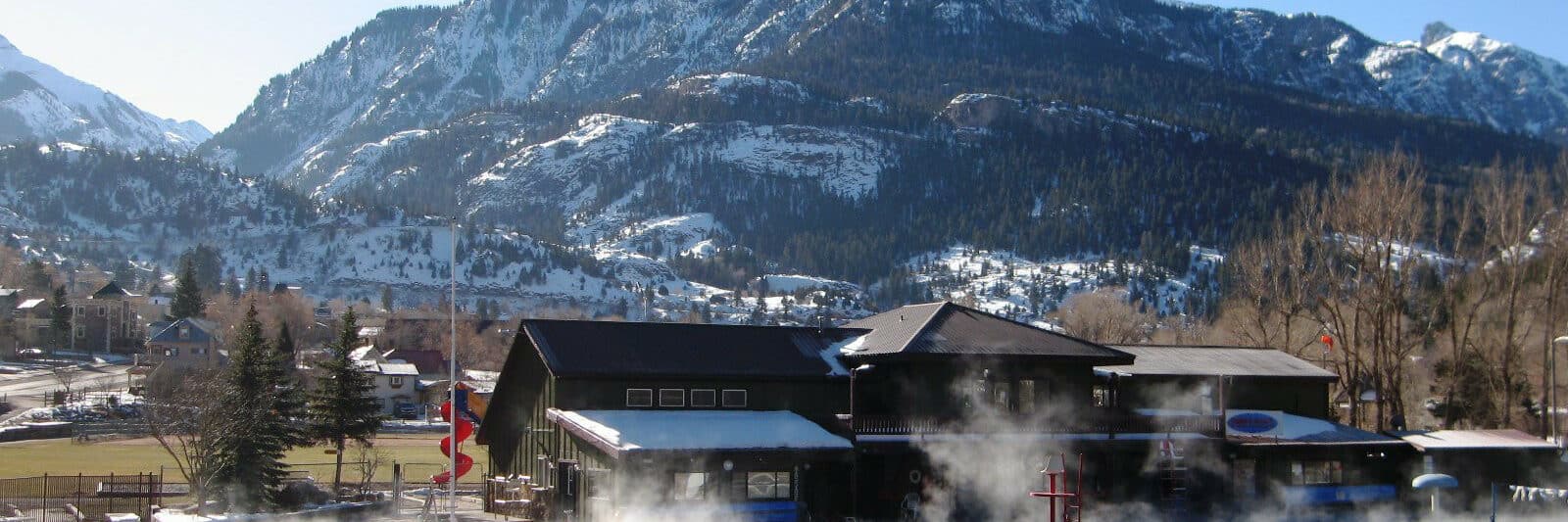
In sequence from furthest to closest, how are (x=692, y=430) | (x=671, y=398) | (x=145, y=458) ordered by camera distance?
1. (x=145, y=458)
2. (x=671, y=398)
3. (x=692, y=430)

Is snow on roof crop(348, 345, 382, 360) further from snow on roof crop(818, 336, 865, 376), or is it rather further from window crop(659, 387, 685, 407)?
window crop(659, 387, 685, 407)

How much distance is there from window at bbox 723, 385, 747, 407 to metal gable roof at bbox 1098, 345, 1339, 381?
41.8ft

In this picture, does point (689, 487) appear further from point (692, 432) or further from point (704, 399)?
point (704, 399)

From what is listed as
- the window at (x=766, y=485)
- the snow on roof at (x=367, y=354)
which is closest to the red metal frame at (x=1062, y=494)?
the window at (x=766, y=485)

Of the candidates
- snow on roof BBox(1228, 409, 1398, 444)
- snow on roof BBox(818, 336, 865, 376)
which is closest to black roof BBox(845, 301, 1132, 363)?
snow on roof BBox(818, 336, 865, 376)

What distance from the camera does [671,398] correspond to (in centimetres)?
4084

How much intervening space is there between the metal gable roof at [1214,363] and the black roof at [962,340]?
2.58 meters

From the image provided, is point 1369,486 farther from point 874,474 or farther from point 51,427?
point 51,427

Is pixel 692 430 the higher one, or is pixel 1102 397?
pixel 1102 397

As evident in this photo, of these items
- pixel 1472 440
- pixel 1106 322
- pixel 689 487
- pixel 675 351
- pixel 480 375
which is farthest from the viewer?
pixel 480 375

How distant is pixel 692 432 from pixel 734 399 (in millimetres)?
4073

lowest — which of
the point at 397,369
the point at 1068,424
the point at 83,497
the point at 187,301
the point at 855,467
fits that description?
the point at 83,497

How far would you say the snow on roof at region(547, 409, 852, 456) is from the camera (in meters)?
36.4

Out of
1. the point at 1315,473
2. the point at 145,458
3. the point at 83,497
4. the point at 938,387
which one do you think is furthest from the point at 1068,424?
the point at 145,458
